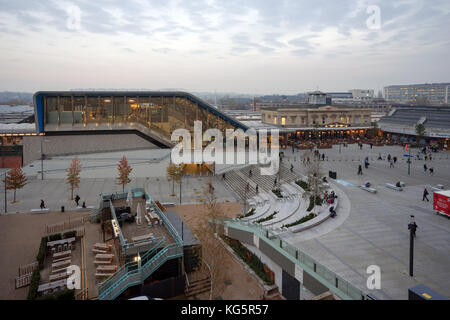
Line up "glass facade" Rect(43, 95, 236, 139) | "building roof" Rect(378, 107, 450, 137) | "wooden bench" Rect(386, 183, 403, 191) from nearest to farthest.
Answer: "wooden bench" Rect(386, 183, 403, 191)
"glass facade" Rect(43, 95, 236, 139)
"building roof" Rect(378, 107, 450, 137)

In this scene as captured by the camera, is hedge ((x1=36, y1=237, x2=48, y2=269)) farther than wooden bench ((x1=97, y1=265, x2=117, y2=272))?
Yes

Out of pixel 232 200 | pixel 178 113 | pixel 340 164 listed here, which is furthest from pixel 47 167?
pixel 340 164

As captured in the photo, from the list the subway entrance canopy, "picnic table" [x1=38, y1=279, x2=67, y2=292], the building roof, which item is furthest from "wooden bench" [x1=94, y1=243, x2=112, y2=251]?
the building roof

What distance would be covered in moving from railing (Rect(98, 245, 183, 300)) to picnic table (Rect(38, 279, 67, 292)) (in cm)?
251

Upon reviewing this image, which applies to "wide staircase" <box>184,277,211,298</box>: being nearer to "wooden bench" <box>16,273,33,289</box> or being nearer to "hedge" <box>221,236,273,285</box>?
"hedge" <box>221,236,273,285</box>

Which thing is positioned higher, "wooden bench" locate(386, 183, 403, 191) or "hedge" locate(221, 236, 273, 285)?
"wooden bench" locate(386, 183, 403, 191)

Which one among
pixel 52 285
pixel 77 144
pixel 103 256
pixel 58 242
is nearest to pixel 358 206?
pixel 103 256

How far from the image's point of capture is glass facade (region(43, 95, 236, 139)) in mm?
41094

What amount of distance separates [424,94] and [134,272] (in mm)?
199747

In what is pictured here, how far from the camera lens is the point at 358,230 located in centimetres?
1636

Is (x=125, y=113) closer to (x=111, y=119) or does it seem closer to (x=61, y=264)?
(x=111, y=119)

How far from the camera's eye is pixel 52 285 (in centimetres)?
1391
